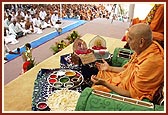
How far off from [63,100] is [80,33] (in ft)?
15.3

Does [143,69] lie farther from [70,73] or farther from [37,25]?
[37,25]

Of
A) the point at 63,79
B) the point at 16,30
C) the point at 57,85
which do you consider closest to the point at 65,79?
the point at 63,79

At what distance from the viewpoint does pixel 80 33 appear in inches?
254

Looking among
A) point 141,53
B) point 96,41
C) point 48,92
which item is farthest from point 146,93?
point 96,41

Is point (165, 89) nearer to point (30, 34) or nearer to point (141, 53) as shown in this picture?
point (141, 53)

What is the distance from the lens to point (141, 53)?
179 centimetres

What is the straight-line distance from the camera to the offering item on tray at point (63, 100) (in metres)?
1.85

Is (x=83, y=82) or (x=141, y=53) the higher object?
(x=141, y=53)

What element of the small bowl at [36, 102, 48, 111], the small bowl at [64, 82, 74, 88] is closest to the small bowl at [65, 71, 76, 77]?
the small bowl at [64, 82, 74, 88]

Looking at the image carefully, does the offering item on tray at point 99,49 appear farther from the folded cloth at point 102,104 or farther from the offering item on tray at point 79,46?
the folded cloth at point 102,104

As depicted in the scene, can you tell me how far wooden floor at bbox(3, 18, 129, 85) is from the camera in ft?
14.2

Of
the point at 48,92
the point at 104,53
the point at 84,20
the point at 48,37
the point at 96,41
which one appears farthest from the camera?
the point at 84,20

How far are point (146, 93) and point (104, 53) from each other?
1.00 metres

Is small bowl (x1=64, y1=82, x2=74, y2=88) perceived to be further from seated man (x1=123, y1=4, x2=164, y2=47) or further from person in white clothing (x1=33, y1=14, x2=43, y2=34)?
person in white clothing (x1=33, y1=14, x2=43, y2=34)
